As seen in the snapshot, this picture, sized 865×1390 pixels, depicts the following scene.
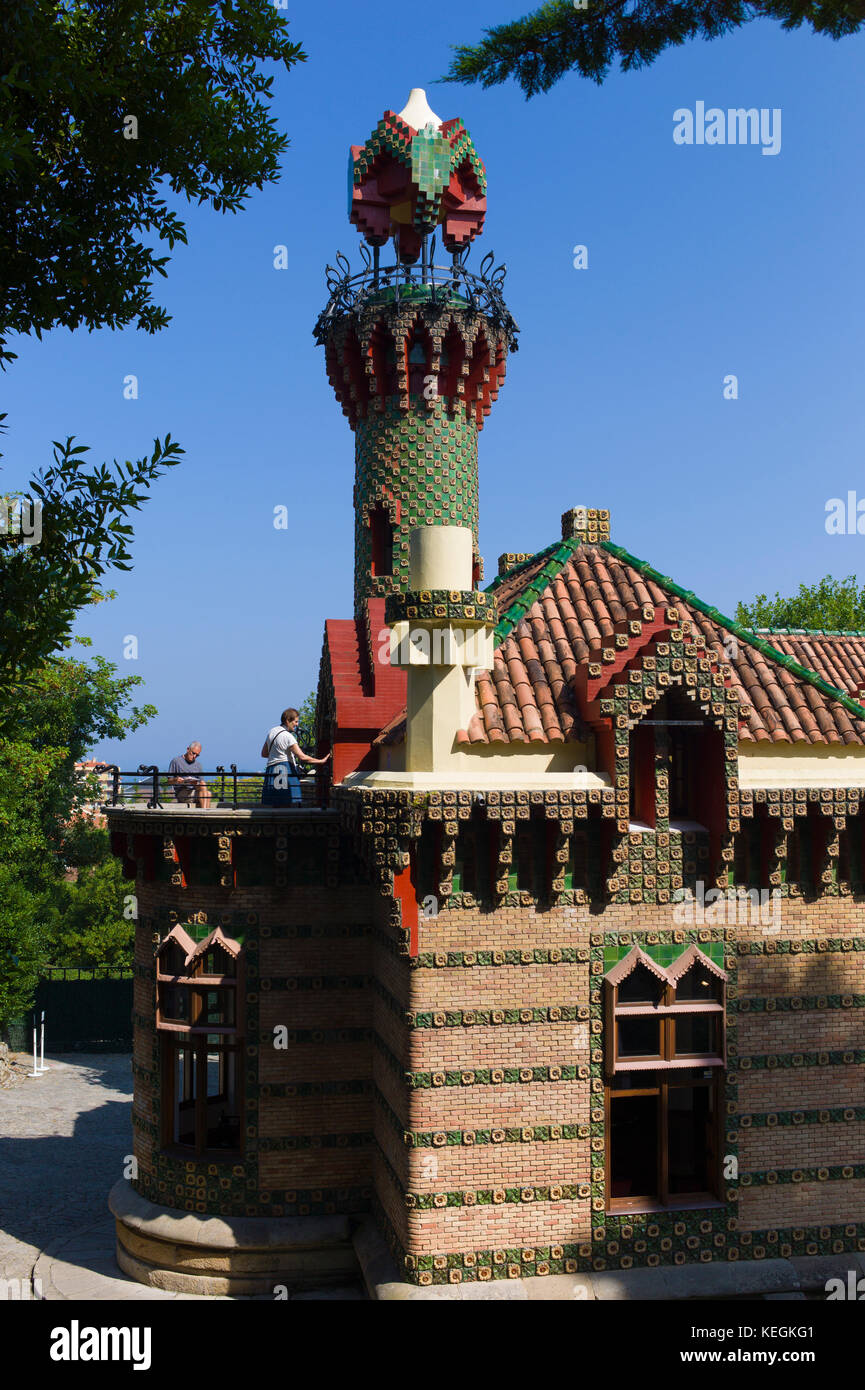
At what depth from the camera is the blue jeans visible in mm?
14812

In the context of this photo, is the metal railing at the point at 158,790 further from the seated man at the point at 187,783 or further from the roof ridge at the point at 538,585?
the roof ridge at the point at 538,585

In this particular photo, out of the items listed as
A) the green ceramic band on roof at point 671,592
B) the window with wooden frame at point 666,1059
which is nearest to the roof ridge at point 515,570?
the green ceramic band on roof at point 671,592

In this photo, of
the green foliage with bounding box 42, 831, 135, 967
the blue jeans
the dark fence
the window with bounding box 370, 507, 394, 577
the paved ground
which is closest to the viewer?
the paved ground

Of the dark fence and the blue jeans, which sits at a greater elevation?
the blue jeans

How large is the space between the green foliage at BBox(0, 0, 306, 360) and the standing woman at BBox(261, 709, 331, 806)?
22.1 feet

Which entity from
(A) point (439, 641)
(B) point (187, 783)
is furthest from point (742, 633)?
(B) point (187, 783)

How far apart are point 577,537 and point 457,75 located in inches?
241

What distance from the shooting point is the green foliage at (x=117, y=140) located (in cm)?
862

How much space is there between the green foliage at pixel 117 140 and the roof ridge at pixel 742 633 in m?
6.94

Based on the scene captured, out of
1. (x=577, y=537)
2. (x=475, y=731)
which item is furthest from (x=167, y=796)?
(x=577, y=537)

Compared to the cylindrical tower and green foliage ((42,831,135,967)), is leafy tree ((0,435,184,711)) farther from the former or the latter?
green foliage ((42,831,135,967))

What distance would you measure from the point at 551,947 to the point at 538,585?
476 cm

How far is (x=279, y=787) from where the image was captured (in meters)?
14.9

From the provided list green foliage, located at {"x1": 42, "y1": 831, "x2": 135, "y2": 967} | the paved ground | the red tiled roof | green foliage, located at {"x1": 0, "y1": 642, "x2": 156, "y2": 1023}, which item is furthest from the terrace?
green foliage, located at {"x1": 42, "y1": 831, "x2": 135, "y2": 967}
